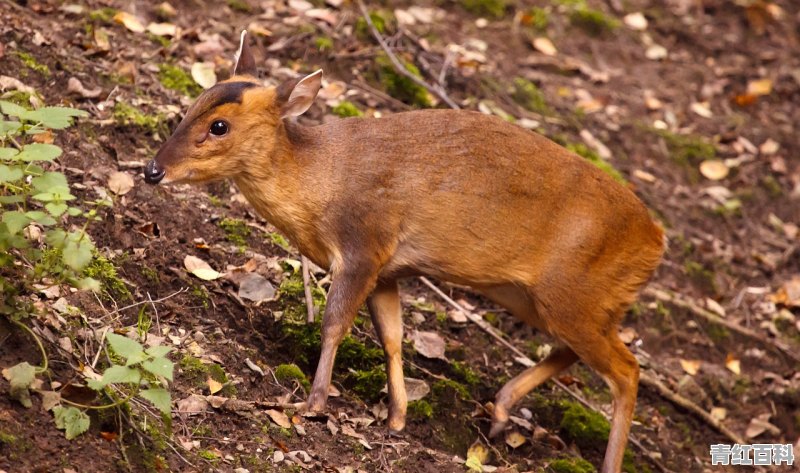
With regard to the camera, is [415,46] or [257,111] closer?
[257,111]

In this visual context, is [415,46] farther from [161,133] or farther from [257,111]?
[257,111]

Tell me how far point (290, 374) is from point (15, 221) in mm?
1959

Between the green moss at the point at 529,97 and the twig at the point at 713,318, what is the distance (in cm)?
219

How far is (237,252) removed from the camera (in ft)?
22.6

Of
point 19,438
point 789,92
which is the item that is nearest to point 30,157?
point 19,438

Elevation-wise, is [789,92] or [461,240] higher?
[461,240]

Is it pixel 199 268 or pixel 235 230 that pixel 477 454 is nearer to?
pixel 199 268

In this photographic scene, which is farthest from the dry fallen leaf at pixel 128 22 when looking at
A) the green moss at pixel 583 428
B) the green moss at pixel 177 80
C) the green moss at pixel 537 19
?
the green moss at pixel 537 19

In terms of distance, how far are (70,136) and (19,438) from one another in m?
A: 2.73

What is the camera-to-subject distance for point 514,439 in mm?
6844

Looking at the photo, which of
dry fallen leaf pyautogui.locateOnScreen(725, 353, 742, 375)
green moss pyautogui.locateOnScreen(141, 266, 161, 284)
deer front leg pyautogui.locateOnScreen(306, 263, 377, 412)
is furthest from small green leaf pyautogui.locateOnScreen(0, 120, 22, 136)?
Answer: dry fallen leaf pyautogui.locateOnScreen(725, 353, 742, 375)

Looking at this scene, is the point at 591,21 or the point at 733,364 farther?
the point at 591,21

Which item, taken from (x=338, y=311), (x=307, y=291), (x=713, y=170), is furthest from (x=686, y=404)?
(x=713, y=170)

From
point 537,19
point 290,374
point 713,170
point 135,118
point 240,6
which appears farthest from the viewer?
point 537,19
